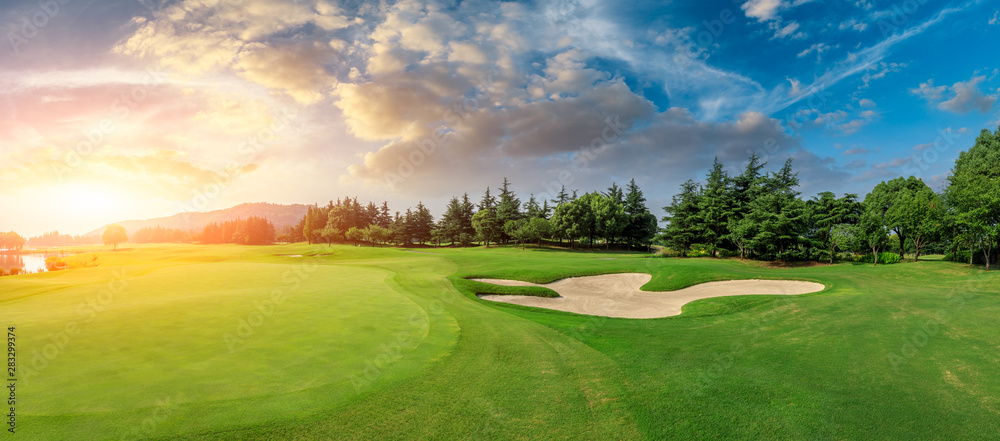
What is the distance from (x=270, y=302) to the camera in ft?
41.2

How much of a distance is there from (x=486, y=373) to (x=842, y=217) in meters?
50.9

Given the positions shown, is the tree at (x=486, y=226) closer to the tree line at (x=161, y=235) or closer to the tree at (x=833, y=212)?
the tree at (x=833, y=212)

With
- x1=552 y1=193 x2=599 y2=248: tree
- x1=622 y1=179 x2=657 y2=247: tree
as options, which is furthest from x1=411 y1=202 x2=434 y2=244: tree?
x1=622 y1=179 x2=657 y2=247: tree

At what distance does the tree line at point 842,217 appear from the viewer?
86.1ft

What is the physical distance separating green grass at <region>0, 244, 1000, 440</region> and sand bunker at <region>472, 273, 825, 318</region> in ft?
15.1

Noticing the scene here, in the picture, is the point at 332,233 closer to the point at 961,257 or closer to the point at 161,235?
the point at 961,257

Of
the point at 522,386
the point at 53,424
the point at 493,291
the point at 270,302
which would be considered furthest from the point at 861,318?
the point at 270,302

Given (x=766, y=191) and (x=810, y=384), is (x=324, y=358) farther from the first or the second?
(x=766, y=191)

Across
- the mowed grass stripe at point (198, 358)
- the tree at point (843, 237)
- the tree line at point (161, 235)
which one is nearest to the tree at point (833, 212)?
the tree at point (843, 237)

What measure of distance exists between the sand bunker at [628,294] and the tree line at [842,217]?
52.4ft

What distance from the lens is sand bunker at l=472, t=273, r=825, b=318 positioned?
17797mm

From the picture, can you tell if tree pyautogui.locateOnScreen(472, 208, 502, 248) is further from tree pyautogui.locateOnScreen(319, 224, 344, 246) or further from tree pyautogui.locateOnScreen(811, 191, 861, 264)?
tree pyautogui.locateOnScreen(811, 191, 861, 264)

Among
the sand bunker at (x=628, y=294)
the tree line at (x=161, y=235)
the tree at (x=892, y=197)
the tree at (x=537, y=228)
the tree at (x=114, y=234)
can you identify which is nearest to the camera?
the sand bunker at (x=628, y=294)

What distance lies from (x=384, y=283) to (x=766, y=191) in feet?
159
